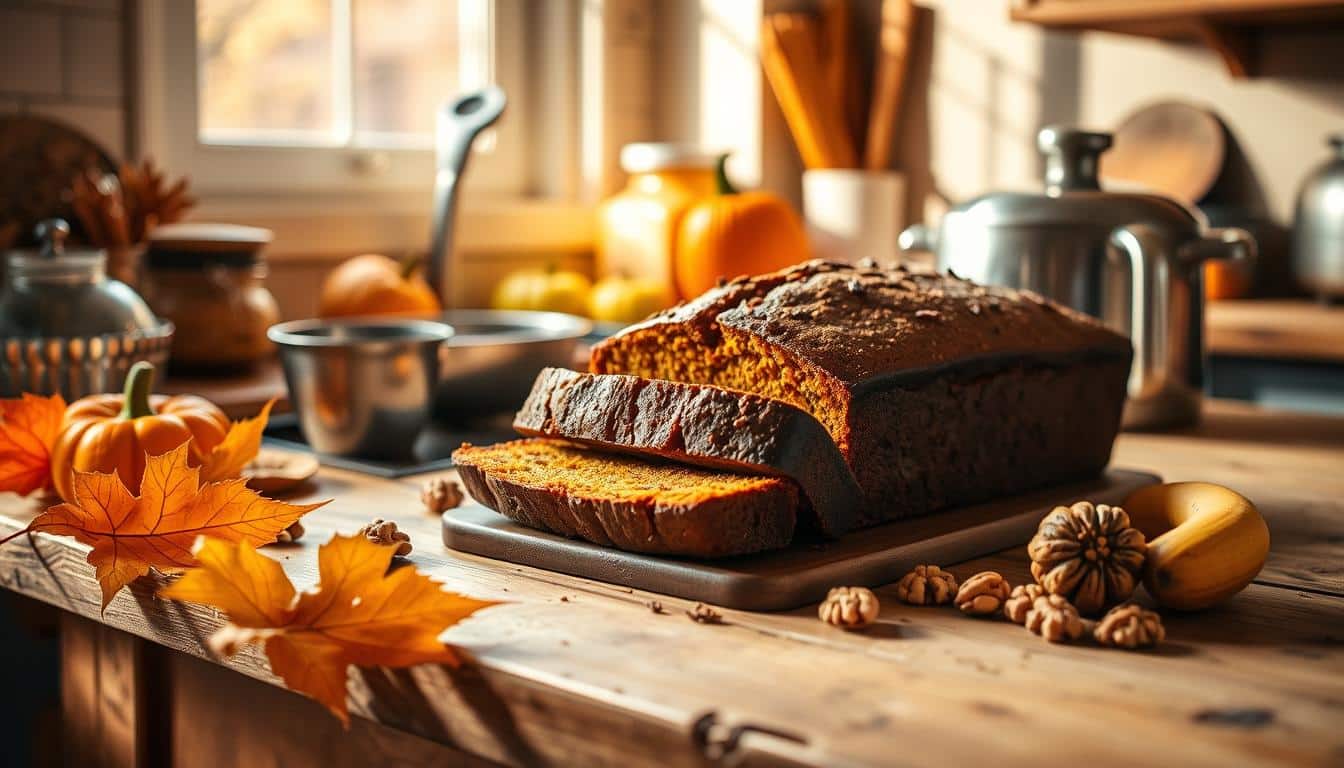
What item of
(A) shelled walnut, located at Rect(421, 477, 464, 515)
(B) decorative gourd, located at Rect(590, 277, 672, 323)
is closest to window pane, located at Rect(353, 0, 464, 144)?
(B) decorative gourd, located at Rect(590, 277, 672, 323)

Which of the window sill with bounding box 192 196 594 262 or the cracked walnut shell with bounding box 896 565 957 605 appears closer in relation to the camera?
the cracked walnut shell with bounding box 896 565 957 605

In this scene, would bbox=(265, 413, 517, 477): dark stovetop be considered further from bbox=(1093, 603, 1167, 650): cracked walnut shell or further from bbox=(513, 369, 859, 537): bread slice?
bbox=(1093, 603, 1167, 650): cracked walnut shell

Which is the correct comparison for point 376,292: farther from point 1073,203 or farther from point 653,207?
point 1073,203

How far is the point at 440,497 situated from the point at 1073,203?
0.81m

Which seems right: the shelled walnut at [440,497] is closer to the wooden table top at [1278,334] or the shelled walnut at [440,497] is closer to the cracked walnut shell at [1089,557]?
the cracked walnut shell at [1089,557]

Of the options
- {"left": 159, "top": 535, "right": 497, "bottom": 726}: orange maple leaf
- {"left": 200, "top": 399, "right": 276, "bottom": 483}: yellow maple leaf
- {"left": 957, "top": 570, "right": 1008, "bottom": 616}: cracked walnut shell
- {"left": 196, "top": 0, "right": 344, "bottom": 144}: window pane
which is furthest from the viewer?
{"left": 196, "top": 0, "right": 344, "bottom": 144}: window pane

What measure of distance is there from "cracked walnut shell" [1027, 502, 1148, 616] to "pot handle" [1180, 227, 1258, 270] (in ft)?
2.43

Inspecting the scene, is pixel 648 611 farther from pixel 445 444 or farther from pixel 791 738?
pixel 445 444

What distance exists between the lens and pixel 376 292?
2.17 m

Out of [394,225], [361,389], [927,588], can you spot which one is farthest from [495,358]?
[394,225]

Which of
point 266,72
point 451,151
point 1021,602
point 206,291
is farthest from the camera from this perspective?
point 266,72

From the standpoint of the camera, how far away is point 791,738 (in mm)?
573

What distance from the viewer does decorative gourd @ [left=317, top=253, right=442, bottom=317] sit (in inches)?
85.4

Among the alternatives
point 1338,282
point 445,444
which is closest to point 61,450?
point 445,444
